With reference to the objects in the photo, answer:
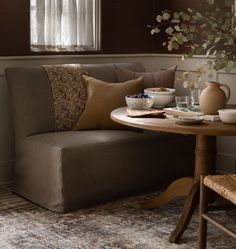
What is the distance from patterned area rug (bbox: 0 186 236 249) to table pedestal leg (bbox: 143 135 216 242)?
8 cm

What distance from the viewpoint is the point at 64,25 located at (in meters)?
4.13

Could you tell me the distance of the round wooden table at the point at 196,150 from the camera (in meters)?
2.66

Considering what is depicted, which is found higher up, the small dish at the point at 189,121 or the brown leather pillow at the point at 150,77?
the brown leather pillow at the point at 150,77

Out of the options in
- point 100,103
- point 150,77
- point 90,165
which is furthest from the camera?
point 150,77

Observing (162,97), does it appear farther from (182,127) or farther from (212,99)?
(182,127)

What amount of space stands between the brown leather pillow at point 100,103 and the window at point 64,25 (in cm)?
52

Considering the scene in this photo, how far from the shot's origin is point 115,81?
13.4 feet

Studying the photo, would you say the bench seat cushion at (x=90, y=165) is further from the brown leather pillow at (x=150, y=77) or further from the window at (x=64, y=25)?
the window at (x=64, y=25)

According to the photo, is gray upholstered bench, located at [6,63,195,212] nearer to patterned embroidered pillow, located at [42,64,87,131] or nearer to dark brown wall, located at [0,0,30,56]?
patterned embroidered pillow, located at [42,64,87,131]

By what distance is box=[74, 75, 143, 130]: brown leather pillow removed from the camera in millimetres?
3693

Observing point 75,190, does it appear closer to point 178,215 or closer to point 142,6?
point 178,215

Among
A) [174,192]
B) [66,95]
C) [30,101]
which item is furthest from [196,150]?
[30,101]

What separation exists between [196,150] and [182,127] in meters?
0.47

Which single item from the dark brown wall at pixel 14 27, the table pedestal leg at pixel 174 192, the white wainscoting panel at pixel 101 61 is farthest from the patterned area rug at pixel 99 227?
the dark brown wall at pixel 14 27
